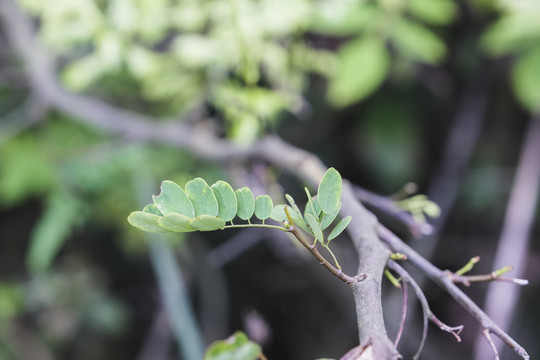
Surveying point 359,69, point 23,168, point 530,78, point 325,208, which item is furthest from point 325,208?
point 23,168

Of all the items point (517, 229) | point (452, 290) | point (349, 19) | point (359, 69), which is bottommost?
point (517, 229)

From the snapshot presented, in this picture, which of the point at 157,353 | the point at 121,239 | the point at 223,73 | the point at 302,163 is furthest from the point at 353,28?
the point at 157,353

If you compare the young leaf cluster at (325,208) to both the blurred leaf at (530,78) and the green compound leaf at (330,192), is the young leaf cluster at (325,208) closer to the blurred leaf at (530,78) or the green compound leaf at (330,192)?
the green compound leaf at (330,192)

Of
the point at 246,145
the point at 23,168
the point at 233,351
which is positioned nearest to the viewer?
the point at 233,351

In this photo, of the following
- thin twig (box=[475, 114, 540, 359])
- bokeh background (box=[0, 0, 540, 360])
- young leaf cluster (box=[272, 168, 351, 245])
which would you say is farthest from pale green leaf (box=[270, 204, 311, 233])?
thin twig (box=[475, 114, 540, 359])

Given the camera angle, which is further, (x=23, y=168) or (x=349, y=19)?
(x=23, y=168)

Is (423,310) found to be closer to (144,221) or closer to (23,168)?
(144,221)
